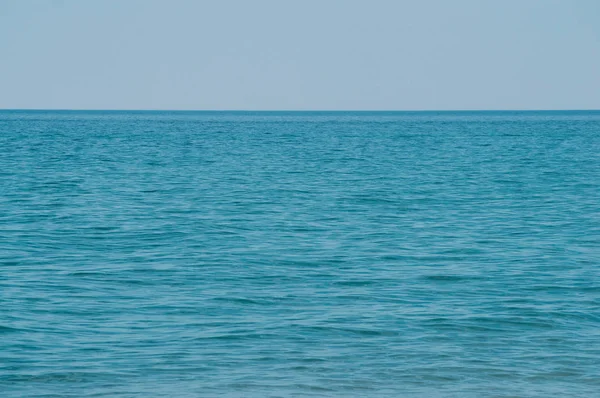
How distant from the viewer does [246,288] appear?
642 inches

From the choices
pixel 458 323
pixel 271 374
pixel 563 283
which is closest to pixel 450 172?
pixel 563 283

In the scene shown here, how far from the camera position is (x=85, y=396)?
1055 centimetres

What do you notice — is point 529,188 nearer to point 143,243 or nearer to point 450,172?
point 450,172

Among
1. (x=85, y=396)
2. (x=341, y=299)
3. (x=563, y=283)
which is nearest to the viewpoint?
(x=85, y=396)

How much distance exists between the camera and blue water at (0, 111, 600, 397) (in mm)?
11305

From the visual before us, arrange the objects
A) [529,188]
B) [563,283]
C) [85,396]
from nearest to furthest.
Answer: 1. [85,396]
2. [563,283]
3. [529,188]

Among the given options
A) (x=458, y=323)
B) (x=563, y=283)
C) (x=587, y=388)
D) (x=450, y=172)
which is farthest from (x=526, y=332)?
(x=450, y=172)

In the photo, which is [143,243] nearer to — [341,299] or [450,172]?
[341,299]

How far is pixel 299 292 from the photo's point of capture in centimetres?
1603

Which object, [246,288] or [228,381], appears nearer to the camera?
[228,381]

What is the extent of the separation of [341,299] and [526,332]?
3.10 meters

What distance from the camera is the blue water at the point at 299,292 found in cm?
1130

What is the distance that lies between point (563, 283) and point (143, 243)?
8688 millimetres

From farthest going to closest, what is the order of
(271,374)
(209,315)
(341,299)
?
(341,299) → (209,315) → (271,374)
